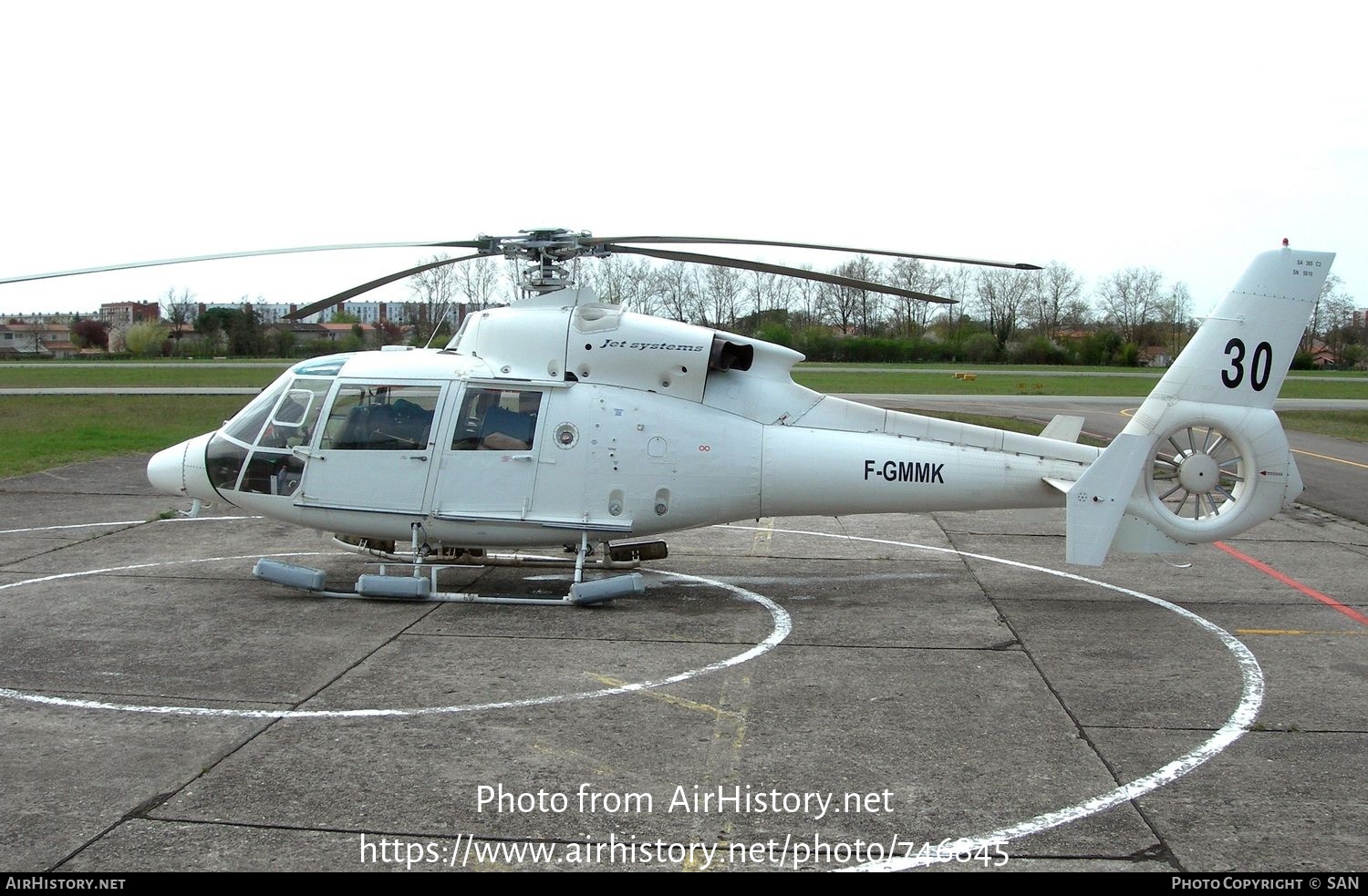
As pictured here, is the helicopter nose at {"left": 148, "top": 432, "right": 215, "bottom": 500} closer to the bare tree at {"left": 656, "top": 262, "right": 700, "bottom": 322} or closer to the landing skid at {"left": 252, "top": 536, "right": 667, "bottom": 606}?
the landing skid at {"left": 252, "top": 536, "right": 667, "bottom": 606}

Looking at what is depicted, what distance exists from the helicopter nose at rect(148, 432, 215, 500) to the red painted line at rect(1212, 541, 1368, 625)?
1067 cm

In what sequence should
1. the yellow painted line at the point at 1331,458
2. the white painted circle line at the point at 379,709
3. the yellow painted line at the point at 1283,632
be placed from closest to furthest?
the white painted circle line at the point at 379,709 → the yellow painted line at the point at 1283,632 → the yellow painted line at the point at 1331,458

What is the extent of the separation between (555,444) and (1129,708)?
5439 millimetres

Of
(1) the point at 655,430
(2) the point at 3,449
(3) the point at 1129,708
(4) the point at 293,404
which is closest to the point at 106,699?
(4) the point at 293,404

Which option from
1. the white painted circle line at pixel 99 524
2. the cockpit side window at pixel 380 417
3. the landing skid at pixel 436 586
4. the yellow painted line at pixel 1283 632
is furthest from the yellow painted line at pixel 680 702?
the white painted circle line at pixel 99 524

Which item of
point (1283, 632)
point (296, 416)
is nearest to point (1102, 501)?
point (1283, 632)

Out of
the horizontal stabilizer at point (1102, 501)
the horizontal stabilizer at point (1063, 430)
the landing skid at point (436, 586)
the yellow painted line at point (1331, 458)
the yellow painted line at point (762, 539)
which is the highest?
the horizontal stabilizer at point (1063, 430)

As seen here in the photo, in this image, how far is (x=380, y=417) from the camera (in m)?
10.2

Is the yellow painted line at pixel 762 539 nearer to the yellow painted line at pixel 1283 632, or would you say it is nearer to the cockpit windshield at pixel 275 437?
the yellow painted line at pixel 1283 632

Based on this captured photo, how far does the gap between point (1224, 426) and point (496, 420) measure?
22.3 feet

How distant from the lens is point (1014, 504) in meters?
10.1

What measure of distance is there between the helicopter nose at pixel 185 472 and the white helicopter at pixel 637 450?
0.38 meters

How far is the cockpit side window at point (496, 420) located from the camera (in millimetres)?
10055

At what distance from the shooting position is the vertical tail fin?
31.3ft
